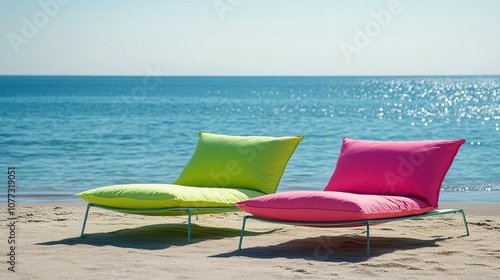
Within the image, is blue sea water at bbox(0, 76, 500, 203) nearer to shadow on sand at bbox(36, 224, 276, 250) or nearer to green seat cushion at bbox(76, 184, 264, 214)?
shadow on sand at bbox(36, 224, 276, 250)

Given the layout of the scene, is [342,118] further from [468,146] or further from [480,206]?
[480,206]

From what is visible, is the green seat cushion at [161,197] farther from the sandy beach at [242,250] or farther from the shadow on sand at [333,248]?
the shadow on sand at [333,248]

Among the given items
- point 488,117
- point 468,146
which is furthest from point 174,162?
point 488,117

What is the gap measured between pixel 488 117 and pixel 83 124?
52.1 ft

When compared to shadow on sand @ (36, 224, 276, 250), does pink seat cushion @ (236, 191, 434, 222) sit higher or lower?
higher

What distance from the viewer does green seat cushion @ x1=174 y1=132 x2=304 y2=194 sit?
670 cm

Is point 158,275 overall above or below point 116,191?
below

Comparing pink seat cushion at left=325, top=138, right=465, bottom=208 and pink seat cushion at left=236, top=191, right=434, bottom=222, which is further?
pink seat cushion at left=325, top=138, right=465, bottom=208

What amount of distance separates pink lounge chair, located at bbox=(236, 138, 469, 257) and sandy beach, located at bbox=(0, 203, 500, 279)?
9.6 inches

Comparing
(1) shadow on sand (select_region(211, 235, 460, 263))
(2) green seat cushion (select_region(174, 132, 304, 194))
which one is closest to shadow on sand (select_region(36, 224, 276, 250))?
(2) green seat cushion (select_region(174, 132, 304, 194))

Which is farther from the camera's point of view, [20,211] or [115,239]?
[20,211]

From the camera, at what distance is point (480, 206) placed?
8820 millimetres

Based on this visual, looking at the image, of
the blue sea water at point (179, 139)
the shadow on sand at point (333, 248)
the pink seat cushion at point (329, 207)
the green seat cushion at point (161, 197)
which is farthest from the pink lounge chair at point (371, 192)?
the blue sea water at point (179, 139)

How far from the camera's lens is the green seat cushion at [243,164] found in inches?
264
